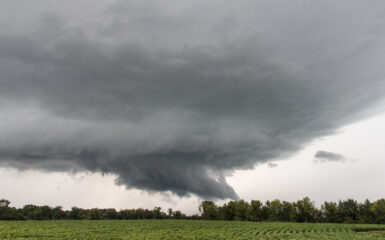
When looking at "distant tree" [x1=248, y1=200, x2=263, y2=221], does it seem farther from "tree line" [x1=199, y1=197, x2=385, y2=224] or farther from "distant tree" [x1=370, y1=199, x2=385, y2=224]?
"distant tree" [x1=370, y1=199, x2=385, y2=224]

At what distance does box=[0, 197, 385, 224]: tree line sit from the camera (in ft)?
438

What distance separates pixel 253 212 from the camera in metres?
154

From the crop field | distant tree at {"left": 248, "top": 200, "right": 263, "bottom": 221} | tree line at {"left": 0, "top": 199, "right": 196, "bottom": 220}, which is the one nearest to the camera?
the crop field

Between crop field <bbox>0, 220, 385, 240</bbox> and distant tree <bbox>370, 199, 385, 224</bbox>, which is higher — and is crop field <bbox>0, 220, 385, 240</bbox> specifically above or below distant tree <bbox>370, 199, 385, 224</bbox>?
below

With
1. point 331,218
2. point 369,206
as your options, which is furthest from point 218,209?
point 369,206

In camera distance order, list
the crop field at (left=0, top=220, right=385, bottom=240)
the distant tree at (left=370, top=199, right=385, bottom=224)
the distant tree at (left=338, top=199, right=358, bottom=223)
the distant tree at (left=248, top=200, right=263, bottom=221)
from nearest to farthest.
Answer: the crop field at (left=0, top=220, right=385, bottom=240) < the distant tree at (left=370, top=199, right=385, bottom=224) < the distant tree at (left=338, top=199, right=358, bottom=223) < the distant tree at (left=248, top=200, right=263, bottom=221)

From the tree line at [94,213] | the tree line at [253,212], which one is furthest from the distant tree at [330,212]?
the tree line at [94,213]

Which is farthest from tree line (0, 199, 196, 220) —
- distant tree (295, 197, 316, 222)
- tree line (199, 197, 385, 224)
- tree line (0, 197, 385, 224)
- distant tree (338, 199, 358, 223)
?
distant tree (338, 199, 358, 223)

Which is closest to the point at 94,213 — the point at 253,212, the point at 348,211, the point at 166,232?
the point at 253,212

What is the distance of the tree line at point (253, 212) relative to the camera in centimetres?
13362

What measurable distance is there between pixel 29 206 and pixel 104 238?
150 meters

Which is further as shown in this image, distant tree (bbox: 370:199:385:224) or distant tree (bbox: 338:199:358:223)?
distant tree (bbox: 338:199:358:223)

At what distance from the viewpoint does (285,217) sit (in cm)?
14775

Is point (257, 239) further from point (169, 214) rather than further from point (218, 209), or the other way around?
point (169, 214)
